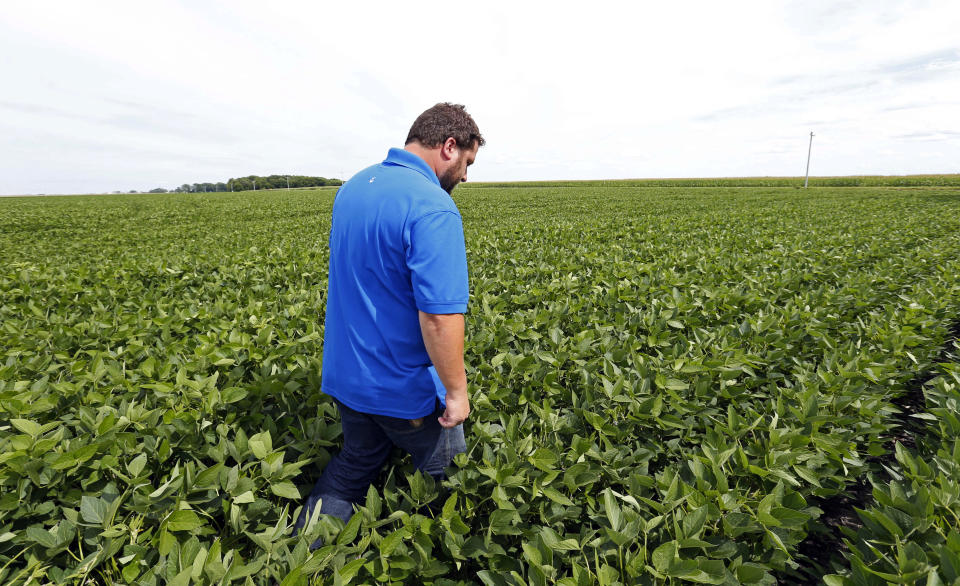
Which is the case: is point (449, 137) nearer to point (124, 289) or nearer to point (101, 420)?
point (101, 420)

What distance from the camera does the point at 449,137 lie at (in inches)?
82.0

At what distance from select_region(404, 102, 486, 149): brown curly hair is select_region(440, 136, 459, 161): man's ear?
0.01 meters

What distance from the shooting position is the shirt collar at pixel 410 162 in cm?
203

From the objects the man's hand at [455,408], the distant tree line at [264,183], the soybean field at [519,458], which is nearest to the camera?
the soybean field at [519,458]

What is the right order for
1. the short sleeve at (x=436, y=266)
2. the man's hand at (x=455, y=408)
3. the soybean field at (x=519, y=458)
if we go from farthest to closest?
1. the man's hand at (x=455, y=408)
2. the short sleeve at (x=436, y=266)
3. the soybean field at (x=519, y=458)

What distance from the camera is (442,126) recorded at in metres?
2.08

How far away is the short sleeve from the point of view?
1759mm

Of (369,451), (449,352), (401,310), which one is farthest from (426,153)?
(369,451)

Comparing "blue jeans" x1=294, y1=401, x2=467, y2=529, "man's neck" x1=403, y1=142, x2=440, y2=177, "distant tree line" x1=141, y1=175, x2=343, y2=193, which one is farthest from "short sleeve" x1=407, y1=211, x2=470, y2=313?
"distant tree line" x1=141, y1=175, x2=343, y2=193

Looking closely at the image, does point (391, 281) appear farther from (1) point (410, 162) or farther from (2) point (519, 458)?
(2) point (519, 458)

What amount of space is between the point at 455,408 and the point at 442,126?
4.50 ft

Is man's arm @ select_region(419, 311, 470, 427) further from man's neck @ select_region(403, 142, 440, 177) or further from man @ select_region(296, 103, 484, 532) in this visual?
man's neck @ select_region(403, 142, 440, 177)

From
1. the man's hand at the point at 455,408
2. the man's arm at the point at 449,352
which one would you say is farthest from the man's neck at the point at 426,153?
the man's hand at the point at 455,408

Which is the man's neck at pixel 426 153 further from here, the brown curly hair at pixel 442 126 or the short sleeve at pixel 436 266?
the short sleeve at pixel 436 266
